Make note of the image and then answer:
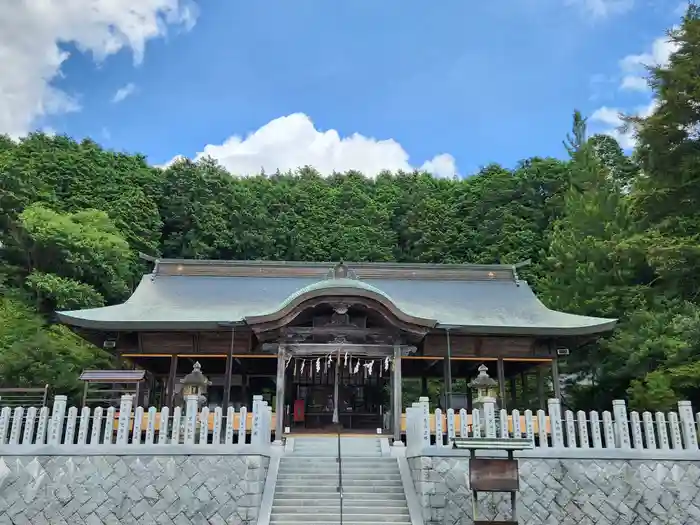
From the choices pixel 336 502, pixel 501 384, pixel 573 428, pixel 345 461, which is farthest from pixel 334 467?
pixel 501 384

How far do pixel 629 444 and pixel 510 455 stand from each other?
10.1 ft

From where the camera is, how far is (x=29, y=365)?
1948cm

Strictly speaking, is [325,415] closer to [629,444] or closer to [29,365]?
[629,444]

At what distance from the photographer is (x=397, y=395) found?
44.9ft

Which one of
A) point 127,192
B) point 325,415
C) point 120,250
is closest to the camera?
point 325,415

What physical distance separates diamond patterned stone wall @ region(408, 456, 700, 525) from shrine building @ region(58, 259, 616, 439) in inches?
118

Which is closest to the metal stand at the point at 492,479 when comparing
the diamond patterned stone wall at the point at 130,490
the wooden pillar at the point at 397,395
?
the diamond patterned stone wall at the point at 130,490

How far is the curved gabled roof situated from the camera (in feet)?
47.5

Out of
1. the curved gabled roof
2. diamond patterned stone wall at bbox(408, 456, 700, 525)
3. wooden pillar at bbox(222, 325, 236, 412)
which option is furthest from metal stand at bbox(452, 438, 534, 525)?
wooden pillar at bbox(222, 325, 236, 412)

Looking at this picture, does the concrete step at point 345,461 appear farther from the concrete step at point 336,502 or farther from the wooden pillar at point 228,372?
the wooden pillar at point 228,372

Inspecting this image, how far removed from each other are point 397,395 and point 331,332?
6.80ft

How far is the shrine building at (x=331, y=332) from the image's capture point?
13.9 metres

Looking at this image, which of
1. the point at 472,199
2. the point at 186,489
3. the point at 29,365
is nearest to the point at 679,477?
the point at 186,489

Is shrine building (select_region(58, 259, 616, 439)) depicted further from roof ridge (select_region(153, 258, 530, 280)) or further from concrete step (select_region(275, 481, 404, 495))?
concrete step (select_region(275, 481, 404, 495))
